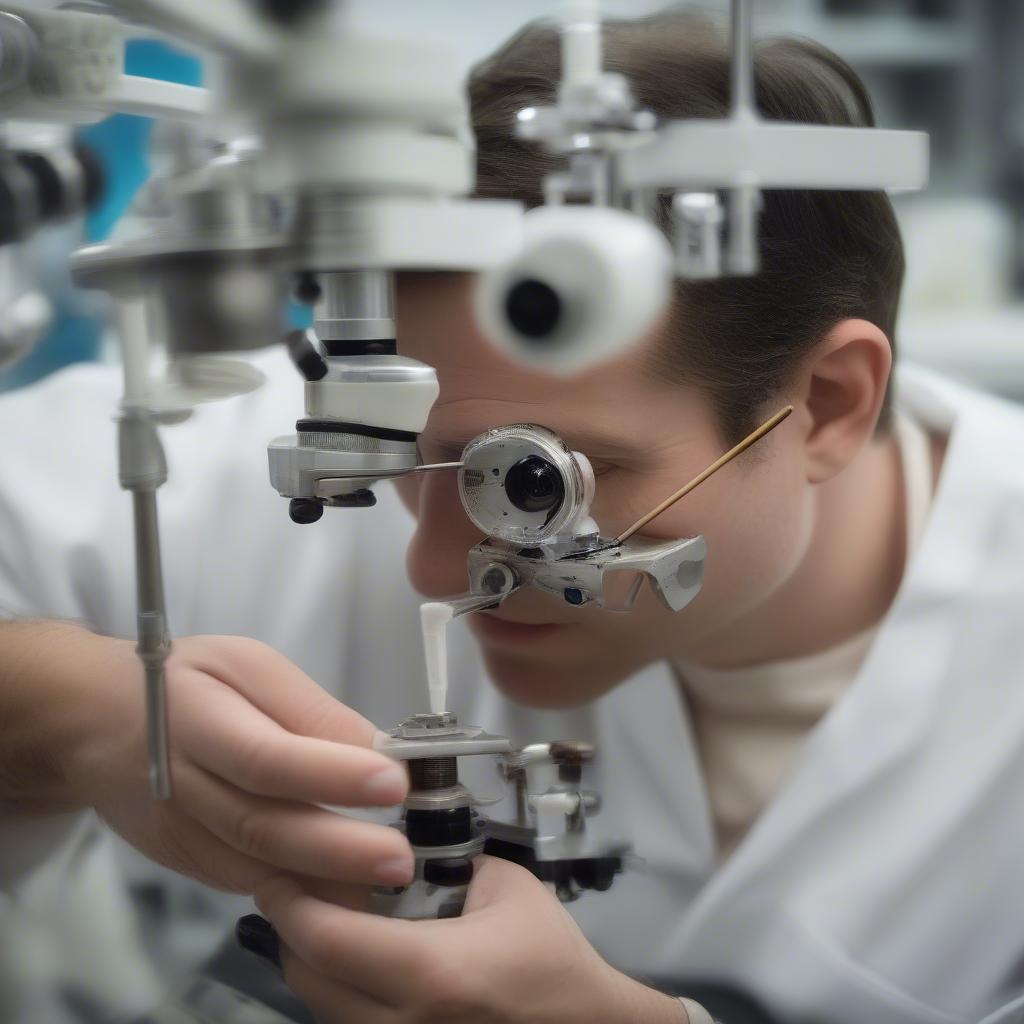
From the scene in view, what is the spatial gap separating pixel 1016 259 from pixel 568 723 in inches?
44.5

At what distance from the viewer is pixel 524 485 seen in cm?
54

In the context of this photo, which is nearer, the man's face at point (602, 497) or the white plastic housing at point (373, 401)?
the white plastic housing at point (373, 401)

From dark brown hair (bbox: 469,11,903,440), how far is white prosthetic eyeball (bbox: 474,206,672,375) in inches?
4.6

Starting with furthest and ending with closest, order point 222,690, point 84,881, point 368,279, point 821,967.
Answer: point 821,967 → point 84,881 → point 222,690 → point 368,279

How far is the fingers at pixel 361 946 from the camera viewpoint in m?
0.49

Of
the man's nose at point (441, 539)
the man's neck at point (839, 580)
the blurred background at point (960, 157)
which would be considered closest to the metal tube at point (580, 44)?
the man's nose at point (441, 539)

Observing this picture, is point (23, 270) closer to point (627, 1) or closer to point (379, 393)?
point (379, 393)

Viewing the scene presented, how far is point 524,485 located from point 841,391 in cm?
31

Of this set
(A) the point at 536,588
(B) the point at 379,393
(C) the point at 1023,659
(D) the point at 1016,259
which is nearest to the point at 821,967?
(C) the point at 1023,659

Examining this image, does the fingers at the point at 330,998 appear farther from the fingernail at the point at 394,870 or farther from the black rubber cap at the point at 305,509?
the black rubber cap at the point at 305,509

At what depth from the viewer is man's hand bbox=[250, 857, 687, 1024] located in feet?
1.60

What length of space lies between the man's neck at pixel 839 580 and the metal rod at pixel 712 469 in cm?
19

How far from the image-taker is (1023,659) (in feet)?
2.97

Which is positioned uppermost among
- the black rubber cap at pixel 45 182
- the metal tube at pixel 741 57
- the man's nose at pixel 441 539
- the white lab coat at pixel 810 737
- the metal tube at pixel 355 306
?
the metal tube at pixel 741 57
